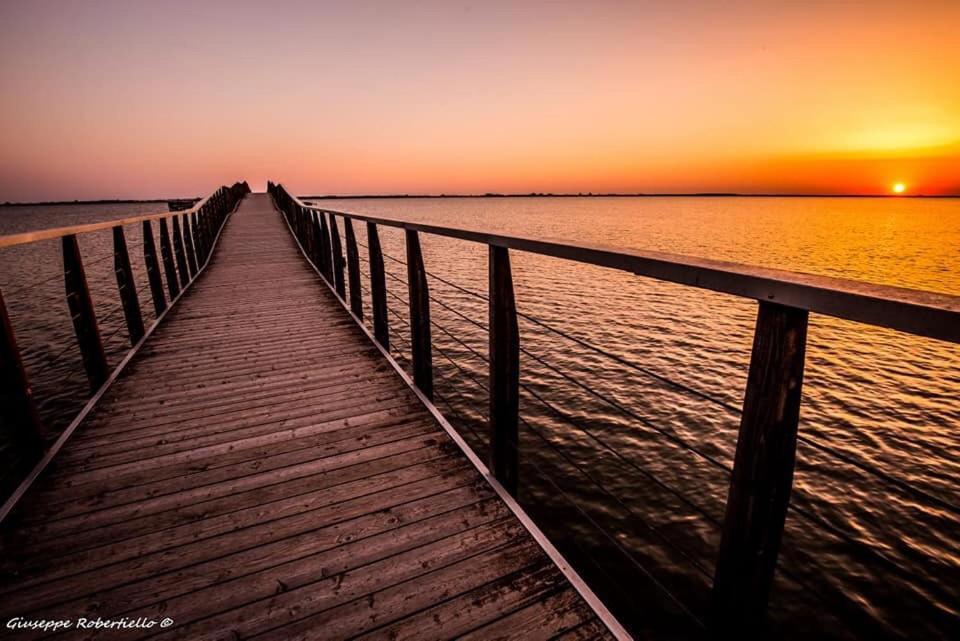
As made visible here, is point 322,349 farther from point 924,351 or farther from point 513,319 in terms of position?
point 924,351

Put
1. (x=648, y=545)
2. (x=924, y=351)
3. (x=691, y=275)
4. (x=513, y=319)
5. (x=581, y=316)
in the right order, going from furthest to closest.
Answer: (x=581, y=316), (x=924, y=351), (x=648, y=545), (x=513, y=319), (x=691, y=275)

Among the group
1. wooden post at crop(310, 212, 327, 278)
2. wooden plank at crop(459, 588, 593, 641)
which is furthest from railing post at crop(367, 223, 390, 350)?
wooden post at crop(310, 212, 327, 278)

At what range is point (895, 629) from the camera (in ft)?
11.9

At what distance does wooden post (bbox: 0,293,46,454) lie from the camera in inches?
95.3

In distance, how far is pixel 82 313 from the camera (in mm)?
3416

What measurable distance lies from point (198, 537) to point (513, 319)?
1.82 meters

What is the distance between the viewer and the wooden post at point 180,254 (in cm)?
697

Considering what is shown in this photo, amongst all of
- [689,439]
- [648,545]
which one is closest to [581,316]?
[689,439]

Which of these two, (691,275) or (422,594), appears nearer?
(691,275)

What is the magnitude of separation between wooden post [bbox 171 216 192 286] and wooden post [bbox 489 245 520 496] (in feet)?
21.0

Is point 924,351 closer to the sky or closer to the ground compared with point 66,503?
closer to the ground

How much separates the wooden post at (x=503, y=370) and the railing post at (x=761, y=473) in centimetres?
118

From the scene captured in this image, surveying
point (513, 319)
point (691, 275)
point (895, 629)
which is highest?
point (691, 275)

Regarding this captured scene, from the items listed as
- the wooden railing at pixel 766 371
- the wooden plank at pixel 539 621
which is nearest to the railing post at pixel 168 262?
the wooden plank at pixel 539 621
